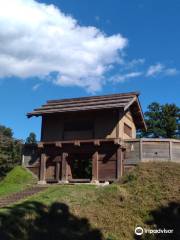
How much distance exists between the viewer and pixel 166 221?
20656 mm

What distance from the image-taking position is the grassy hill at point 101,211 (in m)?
19.0

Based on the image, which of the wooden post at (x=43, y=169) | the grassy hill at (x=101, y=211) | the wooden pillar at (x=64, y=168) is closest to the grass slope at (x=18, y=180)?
the wooden post at (x=43, y=169)

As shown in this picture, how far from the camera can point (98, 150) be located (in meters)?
29.7

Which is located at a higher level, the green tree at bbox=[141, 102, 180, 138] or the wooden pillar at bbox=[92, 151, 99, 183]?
the green tree at bbox=[141, 102, 180, 138]

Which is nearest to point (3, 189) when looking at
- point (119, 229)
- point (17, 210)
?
point (17, 210)

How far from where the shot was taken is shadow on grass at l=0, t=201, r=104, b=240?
725 inches

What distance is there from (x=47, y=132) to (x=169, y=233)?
1494 cm

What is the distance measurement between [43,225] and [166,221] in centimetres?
573

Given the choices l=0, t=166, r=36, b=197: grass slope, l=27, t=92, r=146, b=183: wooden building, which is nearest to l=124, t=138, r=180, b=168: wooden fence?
l=27, t=92, r=146, b=183: wooden building

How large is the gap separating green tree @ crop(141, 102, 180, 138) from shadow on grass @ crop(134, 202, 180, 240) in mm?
25826

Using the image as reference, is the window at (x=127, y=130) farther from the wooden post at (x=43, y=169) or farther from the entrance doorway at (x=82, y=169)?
the wooden post at (x=43, y=169)

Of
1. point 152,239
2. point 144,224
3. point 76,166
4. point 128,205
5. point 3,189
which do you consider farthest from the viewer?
point 76,166

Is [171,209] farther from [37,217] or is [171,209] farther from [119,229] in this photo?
[37,217]

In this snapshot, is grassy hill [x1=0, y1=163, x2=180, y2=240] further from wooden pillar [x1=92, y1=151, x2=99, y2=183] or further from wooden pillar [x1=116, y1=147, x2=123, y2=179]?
wooden pillar [x1=92, y1=151, x2=99, y2=183]
